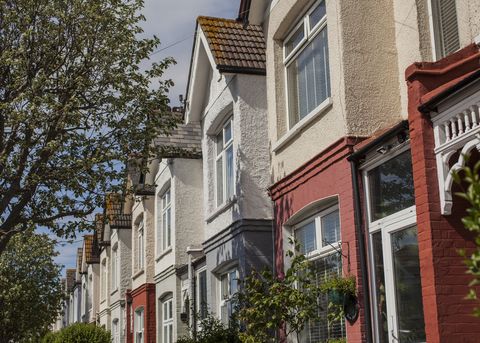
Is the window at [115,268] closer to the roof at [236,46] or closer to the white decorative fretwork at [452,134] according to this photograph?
the roof at [236,46]

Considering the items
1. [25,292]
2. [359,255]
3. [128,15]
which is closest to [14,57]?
[128,15]

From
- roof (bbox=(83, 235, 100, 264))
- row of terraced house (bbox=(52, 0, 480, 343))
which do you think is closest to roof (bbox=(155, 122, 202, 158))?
row of terraced house (bbox=(52, 0, 480, 343))

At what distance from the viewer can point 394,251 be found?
894cm

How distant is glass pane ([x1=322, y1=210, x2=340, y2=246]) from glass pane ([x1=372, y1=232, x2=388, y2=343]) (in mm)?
1092

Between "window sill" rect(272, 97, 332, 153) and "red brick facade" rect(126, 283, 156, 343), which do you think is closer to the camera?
"window sill" rect(272, 97, 332, 153)

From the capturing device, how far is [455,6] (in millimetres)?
9000

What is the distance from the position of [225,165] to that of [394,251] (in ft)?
24.2

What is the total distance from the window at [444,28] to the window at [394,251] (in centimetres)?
145

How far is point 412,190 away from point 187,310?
37.8 feet

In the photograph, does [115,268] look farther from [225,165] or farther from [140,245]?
[225,165]

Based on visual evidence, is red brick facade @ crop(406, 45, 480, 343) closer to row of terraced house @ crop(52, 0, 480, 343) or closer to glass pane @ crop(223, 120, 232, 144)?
row of terraced house @ crop(52, 0, 480, 343)

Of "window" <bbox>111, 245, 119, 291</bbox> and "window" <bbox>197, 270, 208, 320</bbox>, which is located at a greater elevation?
"window" <bbox>111, 245, 119, 291</bbox>

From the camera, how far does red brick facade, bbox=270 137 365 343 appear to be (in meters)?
9.55

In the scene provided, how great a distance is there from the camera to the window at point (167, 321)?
853 inches
